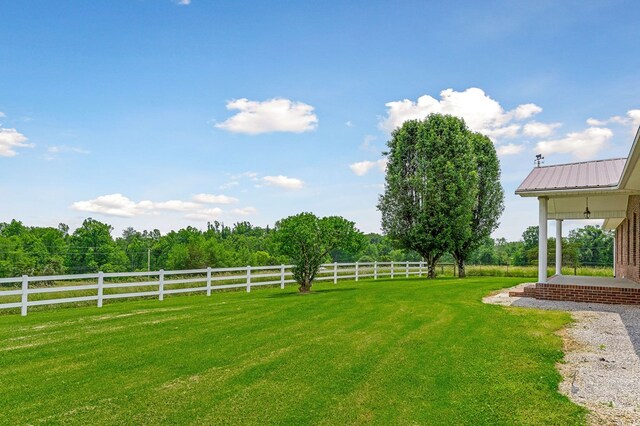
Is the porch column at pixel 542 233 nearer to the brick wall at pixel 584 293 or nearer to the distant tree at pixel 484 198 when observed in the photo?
the brick wall at pixel 584 293

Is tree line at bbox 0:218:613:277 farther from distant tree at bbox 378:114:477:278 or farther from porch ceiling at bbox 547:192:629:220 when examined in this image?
porch ceiling at bbox 547:192:629:220

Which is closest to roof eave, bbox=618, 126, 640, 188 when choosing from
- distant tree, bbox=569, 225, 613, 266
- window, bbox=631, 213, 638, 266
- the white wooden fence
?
window, bbox=631, 213, 638, 266

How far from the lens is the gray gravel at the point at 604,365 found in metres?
4.32

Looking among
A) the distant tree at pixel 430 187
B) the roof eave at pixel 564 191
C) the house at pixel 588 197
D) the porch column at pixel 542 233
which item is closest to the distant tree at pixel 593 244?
the distant tree at pixel 430 187

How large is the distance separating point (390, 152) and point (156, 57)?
14.9 m

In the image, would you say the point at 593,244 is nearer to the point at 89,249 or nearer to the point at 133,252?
the point at 89,249

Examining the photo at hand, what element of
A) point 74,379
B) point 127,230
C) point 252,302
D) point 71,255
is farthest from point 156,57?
point 127,230

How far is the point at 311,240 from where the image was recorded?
15211mm

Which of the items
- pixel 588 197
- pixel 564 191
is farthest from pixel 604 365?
pixel 588 197

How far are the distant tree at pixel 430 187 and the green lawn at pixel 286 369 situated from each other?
14006mm

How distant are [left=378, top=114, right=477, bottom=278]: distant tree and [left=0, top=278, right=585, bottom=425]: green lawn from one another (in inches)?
551

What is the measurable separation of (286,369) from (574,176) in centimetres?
1179

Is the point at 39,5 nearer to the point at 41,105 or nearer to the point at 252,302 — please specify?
the point at 41,105

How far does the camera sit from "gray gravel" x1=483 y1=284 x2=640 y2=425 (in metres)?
4.32
